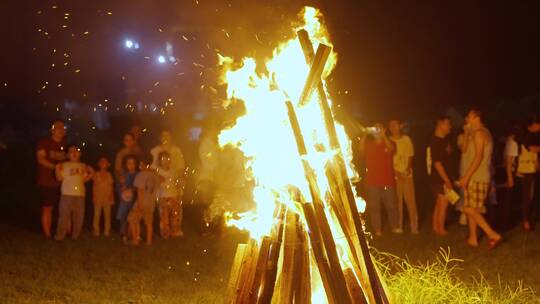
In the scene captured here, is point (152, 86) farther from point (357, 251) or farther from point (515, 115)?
point (357, 251)

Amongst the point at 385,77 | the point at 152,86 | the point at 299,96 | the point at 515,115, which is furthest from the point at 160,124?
the point at 299,96

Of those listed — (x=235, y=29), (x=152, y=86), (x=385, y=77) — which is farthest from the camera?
(x=385, y=77)

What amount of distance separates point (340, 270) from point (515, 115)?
1985 cm

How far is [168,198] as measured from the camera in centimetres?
980

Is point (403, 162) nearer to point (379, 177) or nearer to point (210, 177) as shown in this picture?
point (379, 177)

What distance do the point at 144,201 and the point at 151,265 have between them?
1819 millimetres

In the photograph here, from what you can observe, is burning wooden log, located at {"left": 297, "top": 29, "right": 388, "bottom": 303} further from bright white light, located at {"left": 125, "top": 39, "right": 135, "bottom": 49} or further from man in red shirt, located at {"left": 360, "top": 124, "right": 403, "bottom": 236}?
bright white light, located at {"left": 125, "top": 39, "right": 135, "bottom": 49}

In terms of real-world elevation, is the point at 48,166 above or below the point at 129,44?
below

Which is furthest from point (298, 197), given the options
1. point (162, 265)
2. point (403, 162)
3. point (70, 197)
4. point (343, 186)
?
point (403, 162)

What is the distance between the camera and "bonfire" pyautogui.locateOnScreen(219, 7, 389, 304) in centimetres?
431

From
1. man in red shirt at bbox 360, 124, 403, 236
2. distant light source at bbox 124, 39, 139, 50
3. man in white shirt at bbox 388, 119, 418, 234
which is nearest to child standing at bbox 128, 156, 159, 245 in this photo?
man in red shirt at bbox 360, 124, 403, 236

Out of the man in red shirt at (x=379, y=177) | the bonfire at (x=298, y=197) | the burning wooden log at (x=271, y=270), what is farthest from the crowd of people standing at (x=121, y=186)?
the burning wooden log at (x=271, y=270)

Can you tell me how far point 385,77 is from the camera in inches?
1098

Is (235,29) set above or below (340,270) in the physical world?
above
